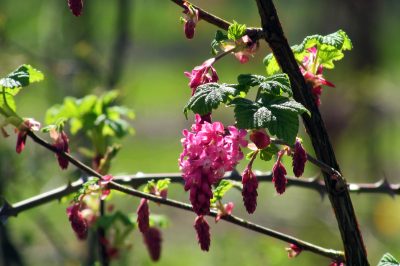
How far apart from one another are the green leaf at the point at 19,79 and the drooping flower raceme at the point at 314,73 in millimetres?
730

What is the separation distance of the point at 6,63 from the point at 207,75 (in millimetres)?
3305

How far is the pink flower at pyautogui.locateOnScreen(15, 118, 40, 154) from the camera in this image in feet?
7.23

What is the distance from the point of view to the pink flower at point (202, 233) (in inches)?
79.6

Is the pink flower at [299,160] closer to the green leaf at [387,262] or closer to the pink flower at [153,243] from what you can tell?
the green leaf at [387,262]

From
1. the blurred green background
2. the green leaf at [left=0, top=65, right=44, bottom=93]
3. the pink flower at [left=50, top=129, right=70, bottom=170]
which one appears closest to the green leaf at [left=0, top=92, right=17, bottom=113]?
the green leaf at [left=0, top=65, right=44, bottom=93]

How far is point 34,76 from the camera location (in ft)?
7.27

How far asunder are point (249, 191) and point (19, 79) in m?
0.71

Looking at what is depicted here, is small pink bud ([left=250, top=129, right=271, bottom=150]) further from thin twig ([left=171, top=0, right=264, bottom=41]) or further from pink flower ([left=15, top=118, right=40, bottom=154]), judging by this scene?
pink flower ([left=15, top=118, right=40, bottom=154])

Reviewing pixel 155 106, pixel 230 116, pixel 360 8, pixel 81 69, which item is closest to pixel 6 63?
pixel 81 69

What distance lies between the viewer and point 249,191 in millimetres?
1915

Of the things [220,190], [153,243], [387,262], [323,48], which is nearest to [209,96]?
[220,190]

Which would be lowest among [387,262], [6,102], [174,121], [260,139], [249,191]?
[387,262]

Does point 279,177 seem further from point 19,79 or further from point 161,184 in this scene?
point 19,79

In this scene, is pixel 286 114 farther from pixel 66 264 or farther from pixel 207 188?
pixel 66 264
